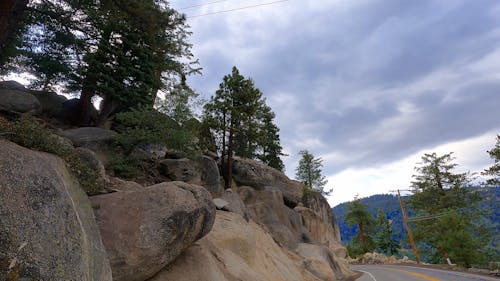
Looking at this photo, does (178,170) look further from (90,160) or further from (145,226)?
(145,226)

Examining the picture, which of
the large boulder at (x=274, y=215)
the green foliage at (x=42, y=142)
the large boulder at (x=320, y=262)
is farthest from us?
the large boulder at (x=274, y=215)

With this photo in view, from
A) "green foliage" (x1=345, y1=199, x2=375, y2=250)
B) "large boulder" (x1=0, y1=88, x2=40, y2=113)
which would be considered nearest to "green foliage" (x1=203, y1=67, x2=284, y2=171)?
"large boulder" (x1=0, y1=88, x2=40, y2=113)

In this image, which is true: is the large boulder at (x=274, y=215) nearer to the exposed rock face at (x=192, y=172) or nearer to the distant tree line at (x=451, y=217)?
the exposed rock face at (x=192, y=172)

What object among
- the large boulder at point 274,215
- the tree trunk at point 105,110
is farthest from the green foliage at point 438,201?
the tree trunk at point 105,110

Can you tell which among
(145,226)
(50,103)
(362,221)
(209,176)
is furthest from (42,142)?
(362,221)

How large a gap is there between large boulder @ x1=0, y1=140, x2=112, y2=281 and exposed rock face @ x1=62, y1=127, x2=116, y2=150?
28.4 ft

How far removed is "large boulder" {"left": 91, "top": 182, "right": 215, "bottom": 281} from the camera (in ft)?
19.5

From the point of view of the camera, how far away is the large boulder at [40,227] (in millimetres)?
3346

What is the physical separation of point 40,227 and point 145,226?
8.68 ft

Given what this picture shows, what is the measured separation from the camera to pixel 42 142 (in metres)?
5.51

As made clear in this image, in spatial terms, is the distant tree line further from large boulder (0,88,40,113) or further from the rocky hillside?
large boulder (0,88,40,113)

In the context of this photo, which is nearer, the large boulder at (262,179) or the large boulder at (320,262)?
the large boulder at (320,262)

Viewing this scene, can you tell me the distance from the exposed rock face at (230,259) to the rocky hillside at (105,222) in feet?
0.11

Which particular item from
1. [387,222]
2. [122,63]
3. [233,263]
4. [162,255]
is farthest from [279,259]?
[387,222]
